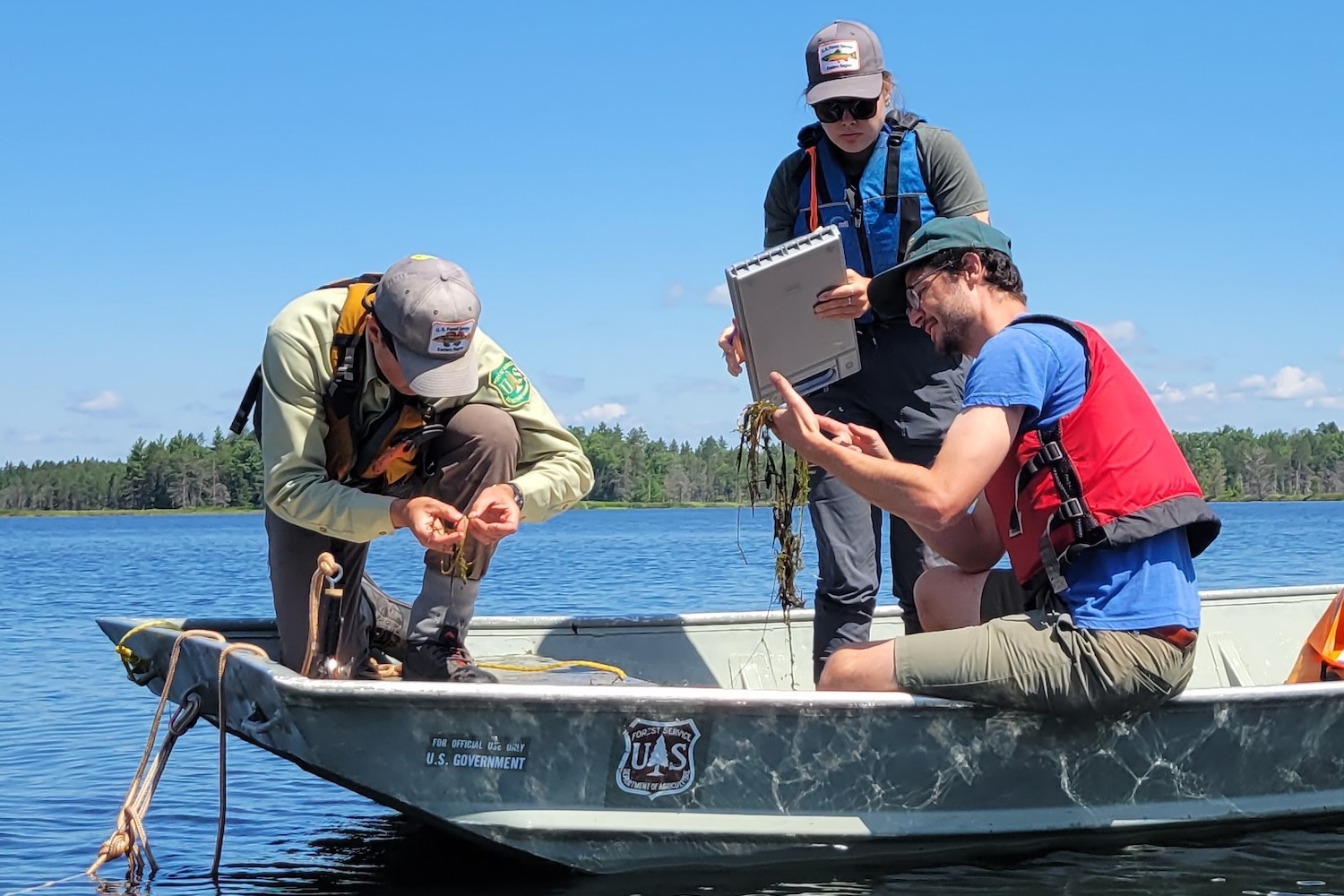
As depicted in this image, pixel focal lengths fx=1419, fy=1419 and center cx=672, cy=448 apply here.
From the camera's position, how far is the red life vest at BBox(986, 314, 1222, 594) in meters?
4.03

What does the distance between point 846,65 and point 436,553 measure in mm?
2307

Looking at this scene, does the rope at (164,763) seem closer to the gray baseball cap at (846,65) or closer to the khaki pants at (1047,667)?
the khaki pants at (1047,667)

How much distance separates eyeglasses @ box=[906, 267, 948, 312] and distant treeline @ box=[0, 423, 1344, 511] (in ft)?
386

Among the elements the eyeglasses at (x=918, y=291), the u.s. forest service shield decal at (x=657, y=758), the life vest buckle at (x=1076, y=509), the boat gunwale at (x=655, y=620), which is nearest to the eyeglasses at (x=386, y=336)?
the u.s. forest service shield decal at (x=657, y=758)

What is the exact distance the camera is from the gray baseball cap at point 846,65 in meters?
5.18

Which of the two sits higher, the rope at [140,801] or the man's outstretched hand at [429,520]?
the man's outstretched hand at [429,520]

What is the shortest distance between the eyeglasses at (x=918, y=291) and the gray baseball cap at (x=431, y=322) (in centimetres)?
137

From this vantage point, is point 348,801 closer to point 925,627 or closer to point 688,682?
point 688,682

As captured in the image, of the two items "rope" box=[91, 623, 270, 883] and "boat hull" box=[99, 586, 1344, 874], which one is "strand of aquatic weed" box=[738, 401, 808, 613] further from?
"rope" box=[91, 623, 270, 883]

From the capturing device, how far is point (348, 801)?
255 inches

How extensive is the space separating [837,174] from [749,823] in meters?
2.47

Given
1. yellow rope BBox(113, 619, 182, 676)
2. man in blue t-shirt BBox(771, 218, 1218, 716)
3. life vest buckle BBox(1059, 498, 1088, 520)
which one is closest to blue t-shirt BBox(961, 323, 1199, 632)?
man in blue t-shirt BBox(771, 218, 1218, 716)

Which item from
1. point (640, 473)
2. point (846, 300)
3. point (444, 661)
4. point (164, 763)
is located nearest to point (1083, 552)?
point (846, 300)

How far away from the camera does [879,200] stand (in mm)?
5367
